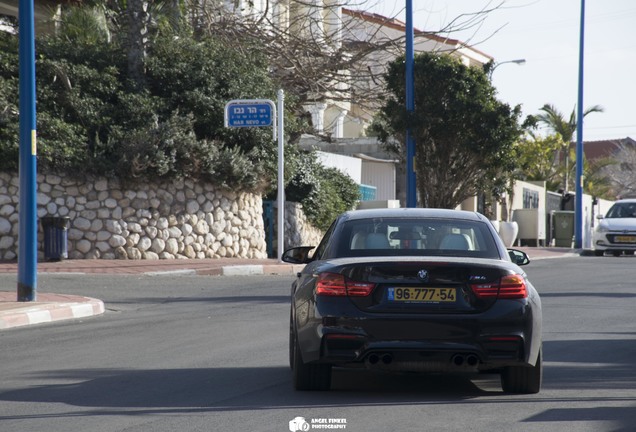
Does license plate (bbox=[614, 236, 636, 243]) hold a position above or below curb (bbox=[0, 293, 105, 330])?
above

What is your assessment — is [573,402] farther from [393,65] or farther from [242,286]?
[393,65]

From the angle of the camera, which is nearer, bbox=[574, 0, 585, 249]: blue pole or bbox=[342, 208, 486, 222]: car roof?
bbox=[342, 208, 486, 222]: car roof

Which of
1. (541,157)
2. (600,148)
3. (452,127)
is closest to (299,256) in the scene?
(452,127)

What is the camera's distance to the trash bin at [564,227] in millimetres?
44000

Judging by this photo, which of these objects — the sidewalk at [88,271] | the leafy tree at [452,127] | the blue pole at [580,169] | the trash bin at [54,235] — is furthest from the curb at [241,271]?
the blue pole at [580,169]

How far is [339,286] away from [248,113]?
15570 mm

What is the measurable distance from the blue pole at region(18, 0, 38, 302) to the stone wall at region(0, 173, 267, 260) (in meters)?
7.98

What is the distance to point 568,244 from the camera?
145 ft

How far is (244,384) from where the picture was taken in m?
7.98

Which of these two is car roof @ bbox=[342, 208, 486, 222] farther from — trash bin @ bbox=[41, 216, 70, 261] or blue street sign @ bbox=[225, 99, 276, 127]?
blue street sign @ bbox=[225, 99, 276, 127]

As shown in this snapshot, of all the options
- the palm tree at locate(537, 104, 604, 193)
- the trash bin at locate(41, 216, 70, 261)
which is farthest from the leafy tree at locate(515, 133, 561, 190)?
the trash bin at locate(41, 216, 70, 261)

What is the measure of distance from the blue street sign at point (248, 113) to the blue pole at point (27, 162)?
906cm

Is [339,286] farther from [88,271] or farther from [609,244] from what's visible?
[609,244]

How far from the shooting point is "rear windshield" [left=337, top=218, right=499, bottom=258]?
25.0ft
